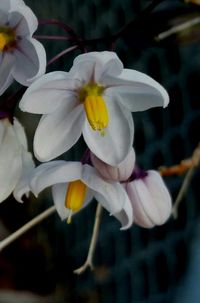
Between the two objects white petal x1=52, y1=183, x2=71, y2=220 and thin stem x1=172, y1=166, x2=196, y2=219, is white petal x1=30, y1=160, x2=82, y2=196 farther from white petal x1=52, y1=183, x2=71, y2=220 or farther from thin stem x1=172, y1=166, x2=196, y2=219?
thin stem x1=172, y1=166, x2=196, y2=219

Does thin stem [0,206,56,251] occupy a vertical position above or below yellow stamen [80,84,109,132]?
below

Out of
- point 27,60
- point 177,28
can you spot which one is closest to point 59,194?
point 27,60

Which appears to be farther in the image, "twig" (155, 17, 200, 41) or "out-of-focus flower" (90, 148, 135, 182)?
"twig" (155, 17, 200, 41)

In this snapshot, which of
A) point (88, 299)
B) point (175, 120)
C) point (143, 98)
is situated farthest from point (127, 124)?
point (88, 299)

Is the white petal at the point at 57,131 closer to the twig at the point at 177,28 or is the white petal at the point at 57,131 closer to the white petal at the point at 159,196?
the white petal at the point at 159,196

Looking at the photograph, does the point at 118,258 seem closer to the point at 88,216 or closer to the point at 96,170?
the point at 88,216

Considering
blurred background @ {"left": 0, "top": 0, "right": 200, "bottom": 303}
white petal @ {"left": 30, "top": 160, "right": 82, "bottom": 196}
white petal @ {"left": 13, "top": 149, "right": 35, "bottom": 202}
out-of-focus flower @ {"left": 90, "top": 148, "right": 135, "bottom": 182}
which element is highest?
out-of-focus flower @ {"left": 90, "top": 148, "right": 135, "bottom": 182}

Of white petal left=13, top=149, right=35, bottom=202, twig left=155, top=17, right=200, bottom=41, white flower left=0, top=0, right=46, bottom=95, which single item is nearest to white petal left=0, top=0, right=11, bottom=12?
white flower left=0, top=0, right=46, bottom=95
